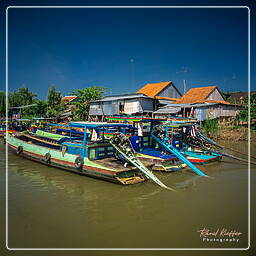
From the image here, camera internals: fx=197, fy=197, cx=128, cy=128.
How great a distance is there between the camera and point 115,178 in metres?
6.66

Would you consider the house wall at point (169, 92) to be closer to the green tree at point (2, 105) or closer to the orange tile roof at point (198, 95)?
the orange tile roof at point (198, 95)

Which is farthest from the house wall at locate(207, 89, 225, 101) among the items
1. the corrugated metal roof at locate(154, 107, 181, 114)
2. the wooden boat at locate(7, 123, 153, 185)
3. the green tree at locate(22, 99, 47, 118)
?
the green tree at locate(22, 99, 47, 118)

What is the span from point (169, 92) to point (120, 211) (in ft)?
83.0

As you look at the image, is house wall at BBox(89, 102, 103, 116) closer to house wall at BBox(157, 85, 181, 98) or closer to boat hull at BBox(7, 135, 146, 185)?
house wall at BBox(157, 85, 181, 98)

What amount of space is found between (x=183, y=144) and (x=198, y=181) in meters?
3.87

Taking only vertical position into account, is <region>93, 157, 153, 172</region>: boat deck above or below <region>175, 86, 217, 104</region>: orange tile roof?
below

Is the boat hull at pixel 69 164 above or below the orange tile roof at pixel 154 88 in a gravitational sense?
below

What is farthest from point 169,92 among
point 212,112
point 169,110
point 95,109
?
point 95,109

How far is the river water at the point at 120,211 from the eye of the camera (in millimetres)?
4086

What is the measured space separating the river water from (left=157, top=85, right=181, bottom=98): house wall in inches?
809

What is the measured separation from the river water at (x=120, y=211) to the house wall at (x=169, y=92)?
67.4 feet

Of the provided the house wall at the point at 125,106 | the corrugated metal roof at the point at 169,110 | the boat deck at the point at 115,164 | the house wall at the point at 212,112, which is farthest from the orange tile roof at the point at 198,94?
the boat deck at the point at 115,164

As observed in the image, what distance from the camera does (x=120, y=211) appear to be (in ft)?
17.3

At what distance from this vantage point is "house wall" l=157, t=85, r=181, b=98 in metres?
27.7
